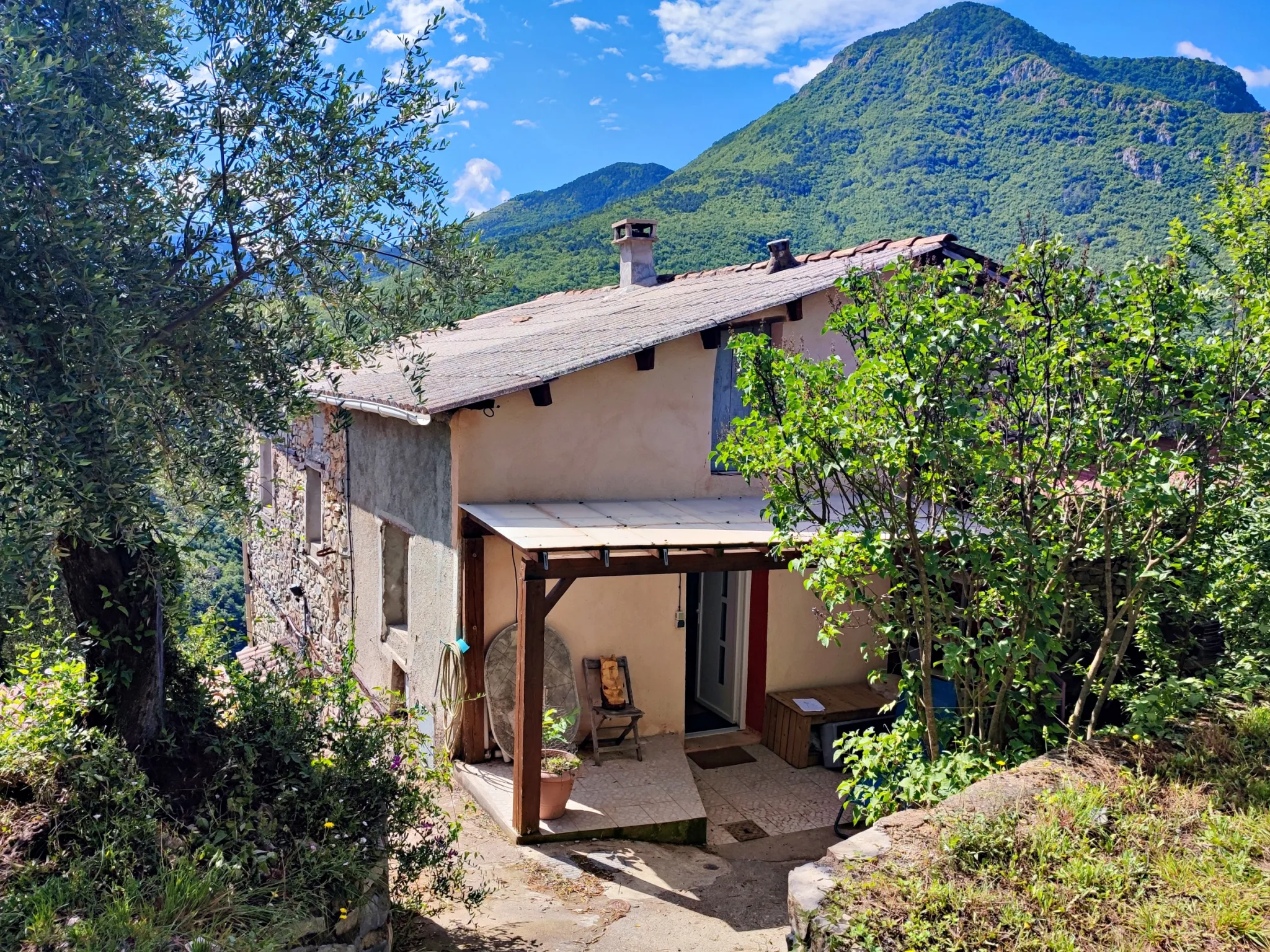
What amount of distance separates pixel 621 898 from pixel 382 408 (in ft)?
15.3

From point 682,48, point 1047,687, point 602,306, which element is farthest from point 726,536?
point 682,48

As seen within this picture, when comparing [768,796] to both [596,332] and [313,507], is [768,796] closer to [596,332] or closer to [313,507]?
[596,332]

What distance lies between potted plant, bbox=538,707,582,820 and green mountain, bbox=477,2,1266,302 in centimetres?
1385

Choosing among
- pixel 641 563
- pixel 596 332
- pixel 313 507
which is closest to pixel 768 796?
pixel 641 563

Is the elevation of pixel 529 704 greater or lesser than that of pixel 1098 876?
lesser

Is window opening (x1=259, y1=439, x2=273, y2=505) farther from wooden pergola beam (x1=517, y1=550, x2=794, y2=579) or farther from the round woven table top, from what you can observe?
wooden pergola beam (x1=517, y1=550, x2=794, y2=579)

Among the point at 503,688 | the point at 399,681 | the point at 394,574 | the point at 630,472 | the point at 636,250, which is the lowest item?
the point at 399,681

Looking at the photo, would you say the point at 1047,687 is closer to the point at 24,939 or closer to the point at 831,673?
the point at 831,673

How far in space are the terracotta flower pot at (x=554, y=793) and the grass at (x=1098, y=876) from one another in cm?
338

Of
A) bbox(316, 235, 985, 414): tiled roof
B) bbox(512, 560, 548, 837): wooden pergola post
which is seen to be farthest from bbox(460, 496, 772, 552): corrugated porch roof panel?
bbox(316, 235, 985, 414): tiled roof

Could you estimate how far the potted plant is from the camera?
7.20 m

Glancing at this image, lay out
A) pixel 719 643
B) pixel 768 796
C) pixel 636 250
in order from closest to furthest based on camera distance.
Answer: pixel 768 796, pixel 719 643, pixel 636 250

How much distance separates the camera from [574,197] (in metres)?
38.8

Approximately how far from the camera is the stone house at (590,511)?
732 cm
